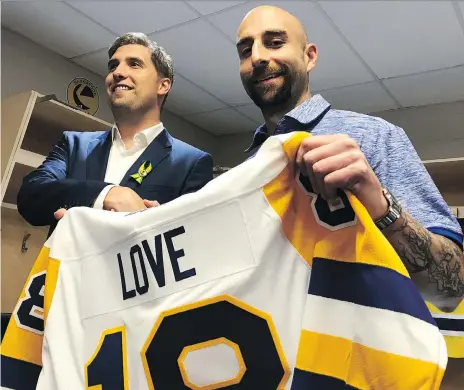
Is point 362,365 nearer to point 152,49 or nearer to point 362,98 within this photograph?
point 152,49

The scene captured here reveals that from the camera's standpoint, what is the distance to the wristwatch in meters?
0.59

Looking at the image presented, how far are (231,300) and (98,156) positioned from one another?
0.64 meters

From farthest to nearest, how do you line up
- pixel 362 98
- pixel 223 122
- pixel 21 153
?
pixel 223 122
pixel 362 98
pixel 21 153

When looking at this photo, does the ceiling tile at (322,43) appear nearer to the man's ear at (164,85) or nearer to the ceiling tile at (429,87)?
the ceiling tile at (429,87)

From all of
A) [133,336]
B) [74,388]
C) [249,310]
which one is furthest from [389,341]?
[74,388]

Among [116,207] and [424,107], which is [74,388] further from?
[424,107]

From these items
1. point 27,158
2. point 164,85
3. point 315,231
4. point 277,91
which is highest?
point 27,158

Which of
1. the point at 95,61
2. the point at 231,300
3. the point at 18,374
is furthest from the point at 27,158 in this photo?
the point at 231,300

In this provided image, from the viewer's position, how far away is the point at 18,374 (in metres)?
0.80

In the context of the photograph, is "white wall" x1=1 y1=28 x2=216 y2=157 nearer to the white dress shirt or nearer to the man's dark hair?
the man's dark hair

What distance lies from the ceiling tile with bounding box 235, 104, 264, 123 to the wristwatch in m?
2.75

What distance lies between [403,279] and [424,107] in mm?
2989

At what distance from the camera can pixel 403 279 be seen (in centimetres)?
53

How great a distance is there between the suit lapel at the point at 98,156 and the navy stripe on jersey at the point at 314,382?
2.32 ft
